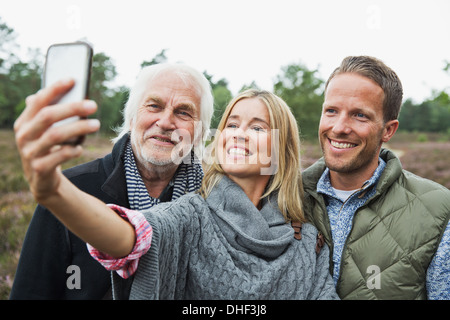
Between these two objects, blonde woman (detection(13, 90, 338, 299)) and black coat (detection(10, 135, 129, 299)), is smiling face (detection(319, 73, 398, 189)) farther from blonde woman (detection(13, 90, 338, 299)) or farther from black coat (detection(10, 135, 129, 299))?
black coat (detection(10, 135, 129, 299))

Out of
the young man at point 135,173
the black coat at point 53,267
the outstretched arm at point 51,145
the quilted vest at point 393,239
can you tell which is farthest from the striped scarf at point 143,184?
the outstretched arm at point 51,145

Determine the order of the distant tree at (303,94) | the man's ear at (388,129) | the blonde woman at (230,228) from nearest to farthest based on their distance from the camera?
the blonde woman at (230,228), the man's ear at (388,129), the distant tree at (303,94)

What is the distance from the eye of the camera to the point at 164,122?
100.0 inches

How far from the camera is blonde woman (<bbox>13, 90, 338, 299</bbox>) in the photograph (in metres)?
1.35

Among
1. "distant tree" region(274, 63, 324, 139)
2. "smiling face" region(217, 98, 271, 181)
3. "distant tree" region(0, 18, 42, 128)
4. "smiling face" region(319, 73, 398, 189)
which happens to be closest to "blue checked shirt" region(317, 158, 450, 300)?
"smiling face" region(319, 73, 398, 189)

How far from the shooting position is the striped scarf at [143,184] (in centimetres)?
237

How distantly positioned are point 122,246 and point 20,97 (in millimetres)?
Answer: 38139

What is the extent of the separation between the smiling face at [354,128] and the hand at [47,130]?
1886 millimetres

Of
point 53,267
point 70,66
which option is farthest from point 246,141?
point 53,267

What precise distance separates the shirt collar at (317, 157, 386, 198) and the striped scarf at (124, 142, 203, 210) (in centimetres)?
101

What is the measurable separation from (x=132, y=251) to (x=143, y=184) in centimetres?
113

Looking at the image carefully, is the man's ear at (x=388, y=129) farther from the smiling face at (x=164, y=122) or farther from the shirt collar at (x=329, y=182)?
the smiling face at (x=164, y=122)

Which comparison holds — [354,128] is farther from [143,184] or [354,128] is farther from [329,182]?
[143,184]
